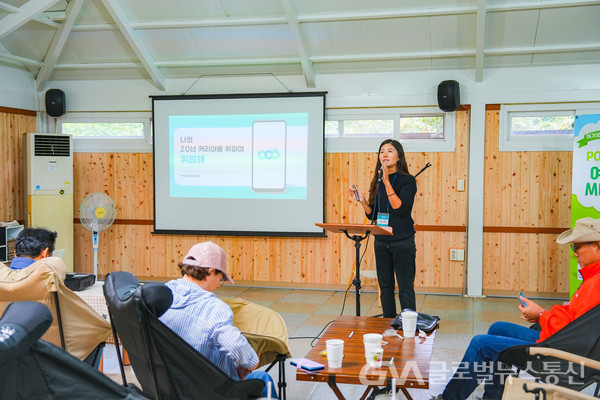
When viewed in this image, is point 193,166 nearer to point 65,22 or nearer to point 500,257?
point 65,22

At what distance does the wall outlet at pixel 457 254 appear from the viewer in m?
7.01

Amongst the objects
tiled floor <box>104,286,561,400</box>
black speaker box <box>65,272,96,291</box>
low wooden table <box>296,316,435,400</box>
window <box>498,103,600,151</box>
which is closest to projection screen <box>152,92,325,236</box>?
tiled floor <box>104,286,561,400</box>

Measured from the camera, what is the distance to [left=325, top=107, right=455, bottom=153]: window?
706 cm

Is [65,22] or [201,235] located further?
[201,235]

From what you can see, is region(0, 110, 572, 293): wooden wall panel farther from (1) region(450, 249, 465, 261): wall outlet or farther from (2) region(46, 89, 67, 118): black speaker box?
(2) region(46, 89, 67, 118): black speaker box

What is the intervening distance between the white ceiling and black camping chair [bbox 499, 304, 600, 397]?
4.05m

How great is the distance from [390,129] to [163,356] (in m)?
5.49

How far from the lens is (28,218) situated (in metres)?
7.49

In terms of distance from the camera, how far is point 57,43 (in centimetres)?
734

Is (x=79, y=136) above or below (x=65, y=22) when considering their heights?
below

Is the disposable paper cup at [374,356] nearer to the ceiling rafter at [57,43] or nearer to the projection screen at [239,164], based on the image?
the projection screen at [239,164]

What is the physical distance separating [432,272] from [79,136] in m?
5.12

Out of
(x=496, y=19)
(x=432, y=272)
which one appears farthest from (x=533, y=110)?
(x=432, y=272)

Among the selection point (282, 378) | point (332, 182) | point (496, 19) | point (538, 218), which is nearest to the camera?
point (282, 378)
